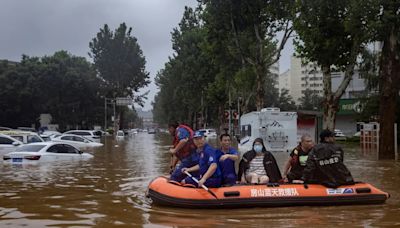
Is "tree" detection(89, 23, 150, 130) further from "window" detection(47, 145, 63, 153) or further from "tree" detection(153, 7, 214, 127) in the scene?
"window" detection(47, 145, 63, 153)

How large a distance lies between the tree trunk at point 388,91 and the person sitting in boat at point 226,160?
47.8 feet

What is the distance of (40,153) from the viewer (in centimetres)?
2083

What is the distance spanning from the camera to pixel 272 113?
1123 inches

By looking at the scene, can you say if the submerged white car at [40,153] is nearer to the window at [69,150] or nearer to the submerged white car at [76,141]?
the window at [69,150]

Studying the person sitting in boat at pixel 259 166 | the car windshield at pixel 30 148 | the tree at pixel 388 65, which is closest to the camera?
the person sitting in boat at pixel 259 166

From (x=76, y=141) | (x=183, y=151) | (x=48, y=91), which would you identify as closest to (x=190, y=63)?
(x=76, y=141)

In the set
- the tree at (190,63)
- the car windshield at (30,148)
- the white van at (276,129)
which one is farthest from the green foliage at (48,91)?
the car windshield at (30,148)

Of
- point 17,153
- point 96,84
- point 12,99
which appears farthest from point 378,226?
point 96,84

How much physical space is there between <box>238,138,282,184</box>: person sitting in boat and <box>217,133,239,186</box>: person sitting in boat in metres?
0.45

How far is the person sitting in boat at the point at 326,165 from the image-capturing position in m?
10.4

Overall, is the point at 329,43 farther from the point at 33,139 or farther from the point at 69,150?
the point at 33,139

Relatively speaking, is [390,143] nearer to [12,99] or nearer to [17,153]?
[17,153]

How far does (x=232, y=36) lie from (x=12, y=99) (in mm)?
45602

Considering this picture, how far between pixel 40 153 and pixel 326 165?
13524 millimetres
